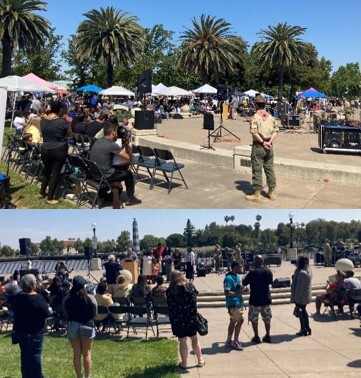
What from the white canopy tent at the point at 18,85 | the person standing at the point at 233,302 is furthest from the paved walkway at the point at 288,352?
the white canopy tent at the point at 18,85

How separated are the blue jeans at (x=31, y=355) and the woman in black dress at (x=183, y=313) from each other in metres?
1.57

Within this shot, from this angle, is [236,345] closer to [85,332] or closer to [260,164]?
[85,332]

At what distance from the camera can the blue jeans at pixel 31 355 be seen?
17.8ft

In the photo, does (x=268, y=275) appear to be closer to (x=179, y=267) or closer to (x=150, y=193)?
(x=150, y=193)

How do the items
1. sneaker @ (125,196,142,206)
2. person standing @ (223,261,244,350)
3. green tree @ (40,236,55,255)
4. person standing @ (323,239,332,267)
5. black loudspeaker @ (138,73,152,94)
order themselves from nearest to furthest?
1. person standing @ (223,261,244,350)
2. green tree @ (40,236,55,255)
3. sneaker @ (125,196,142,206)
4. person standing @ (323,239,332,267)
5. black loudspeaker @ (138,73,152,94)

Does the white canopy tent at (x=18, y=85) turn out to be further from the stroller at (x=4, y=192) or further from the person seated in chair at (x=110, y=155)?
the person seated in chair at (x=110, y=155)

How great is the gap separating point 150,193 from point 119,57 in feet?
140

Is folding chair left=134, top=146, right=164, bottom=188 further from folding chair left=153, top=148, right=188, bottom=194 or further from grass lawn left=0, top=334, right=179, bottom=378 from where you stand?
grass lawn left=0, top=334, right=179, bottom=378

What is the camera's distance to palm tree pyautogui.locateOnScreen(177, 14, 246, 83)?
58.5 meters

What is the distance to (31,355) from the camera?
5.43 m

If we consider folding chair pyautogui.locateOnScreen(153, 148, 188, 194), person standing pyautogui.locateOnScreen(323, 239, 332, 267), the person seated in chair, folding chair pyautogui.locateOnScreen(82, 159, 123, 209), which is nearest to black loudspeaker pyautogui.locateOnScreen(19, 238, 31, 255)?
folding chair pyautogui.locateOnScreen(82, 159, 123, 209)

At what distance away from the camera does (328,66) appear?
10375 cm

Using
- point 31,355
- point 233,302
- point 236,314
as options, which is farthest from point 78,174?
point 31,355

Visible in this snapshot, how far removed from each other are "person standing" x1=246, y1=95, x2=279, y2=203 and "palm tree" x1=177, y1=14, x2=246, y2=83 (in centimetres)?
4948
